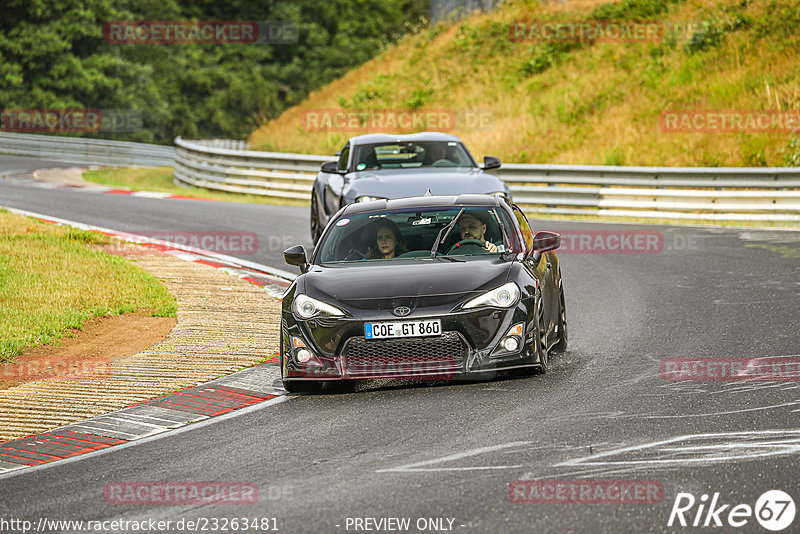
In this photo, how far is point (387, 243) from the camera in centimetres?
951

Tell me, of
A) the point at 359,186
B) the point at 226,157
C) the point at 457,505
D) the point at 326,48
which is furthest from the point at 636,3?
the point at 457,505

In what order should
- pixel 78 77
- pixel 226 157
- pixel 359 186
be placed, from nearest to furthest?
1. pixel 359 186
2. pixel 226 157
3. pixel 78 77

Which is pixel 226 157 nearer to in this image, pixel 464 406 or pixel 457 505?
pixel 464 406

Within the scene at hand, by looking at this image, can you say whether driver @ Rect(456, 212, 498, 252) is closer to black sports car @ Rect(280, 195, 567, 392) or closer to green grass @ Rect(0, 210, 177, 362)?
black sports car @ Rect(280, 195, 567, 392)

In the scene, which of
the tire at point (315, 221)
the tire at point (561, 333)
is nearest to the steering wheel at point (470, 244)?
the tire at point (561, 333)

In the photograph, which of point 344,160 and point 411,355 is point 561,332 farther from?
point 344,160

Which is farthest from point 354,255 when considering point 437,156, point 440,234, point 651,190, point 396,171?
point 651,190

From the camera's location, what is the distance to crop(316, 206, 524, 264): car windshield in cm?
936

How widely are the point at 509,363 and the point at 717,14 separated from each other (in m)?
27.0

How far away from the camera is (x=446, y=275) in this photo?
28.1ft

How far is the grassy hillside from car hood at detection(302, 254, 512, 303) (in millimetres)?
16862

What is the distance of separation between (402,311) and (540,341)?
112 centimetres

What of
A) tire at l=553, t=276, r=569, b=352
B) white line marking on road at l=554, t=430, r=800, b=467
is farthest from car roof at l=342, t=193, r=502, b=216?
white line marking on road at l=554, t=430, r=800, b=467

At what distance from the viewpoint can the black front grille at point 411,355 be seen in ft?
26.6
